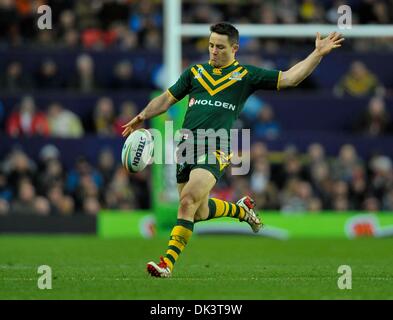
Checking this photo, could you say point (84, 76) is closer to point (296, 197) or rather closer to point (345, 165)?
point (296, 197)

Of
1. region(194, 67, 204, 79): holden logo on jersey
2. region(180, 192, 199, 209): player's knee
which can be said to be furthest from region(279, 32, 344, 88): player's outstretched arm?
region(180, 192, 199, 209): player's knee

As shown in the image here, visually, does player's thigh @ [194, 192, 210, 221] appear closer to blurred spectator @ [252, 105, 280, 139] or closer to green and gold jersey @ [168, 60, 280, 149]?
green and gold jersey @ [168, 60, 280, 149]

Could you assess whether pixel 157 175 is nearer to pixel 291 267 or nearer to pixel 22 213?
pixel 22 213

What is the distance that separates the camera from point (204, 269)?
1260 centimetres

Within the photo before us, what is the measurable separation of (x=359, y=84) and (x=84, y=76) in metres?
6.11

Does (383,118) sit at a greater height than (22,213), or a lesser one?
greater

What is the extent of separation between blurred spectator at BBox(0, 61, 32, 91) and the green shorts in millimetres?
12244

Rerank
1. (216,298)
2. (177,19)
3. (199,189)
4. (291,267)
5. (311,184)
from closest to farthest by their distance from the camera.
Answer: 1. (216,298)
2. (199,189)
3. (291,267)
4. (177,19)
5. (311,184)

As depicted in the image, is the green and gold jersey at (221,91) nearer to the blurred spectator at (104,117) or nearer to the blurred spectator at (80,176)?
the blurred spectator at (80,176)

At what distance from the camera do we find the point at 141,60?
78.8 feet

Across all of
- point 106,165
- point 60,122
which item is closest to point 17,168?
point 60,122

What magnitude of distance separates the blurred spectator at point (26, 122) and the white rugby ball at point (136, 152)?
1100 centimetres

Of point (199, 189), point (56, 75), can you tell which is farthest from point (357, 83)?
point (199, 189)

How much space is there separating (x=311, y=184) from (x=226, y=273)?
1099 centimetres
